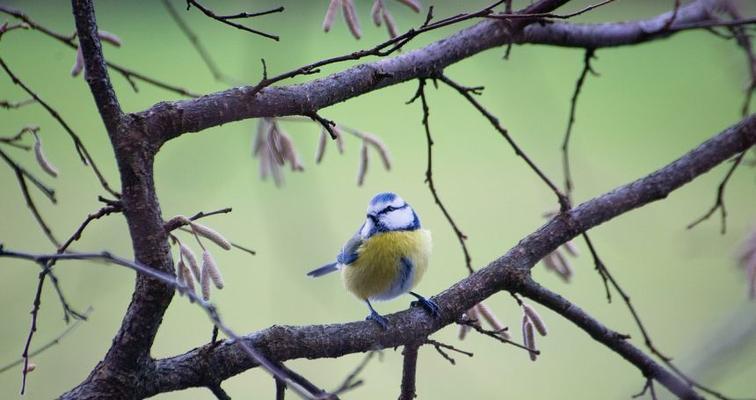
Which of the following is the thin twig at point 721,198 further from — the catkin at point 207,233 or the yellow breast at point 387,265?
the catkin at point 207,233

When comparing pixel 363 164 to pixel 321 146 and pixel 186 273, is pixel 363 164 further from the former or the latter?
pixel 186 273

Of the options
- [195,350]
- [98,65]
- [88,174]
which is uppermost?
[88,174]

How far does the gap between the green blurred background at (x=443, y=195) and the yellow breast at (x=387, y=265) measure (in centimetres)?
45

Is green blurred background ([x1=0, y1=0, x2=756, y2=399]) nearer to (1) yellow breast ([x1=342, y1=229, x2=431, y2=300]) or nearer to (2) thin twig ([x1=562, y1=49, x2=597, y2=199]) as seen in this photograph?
(1) yellow breast ([x1=342, y1=229, x2=431, y2=300])

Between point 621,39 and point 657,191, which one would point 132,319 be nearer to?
point 657,191

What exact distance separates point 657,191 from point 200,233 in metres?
0.70

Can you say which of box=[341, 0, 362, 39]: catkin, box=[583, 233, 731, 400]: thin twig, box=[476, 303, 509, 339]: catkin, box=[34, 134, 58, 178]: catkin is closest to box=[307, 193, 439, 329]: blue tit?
box=[476, 303, 509, 339]: catkin

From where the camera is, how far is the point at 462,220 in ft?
10.2

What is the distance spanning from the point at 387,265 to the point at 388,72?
458 millimetres

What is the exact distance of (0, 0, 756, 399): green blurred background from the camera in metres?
2.46

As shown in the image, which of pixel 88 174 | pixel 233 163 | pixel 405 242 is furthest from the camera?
pixel 88 174

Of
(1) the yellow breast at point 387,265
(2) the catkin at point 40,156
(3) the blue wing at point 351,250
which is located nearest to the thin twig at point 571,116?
(1) the yellow breast at point 387,265

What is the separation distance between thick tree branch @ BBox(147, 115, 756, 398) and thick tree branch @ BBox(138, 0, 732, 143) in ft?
0.77

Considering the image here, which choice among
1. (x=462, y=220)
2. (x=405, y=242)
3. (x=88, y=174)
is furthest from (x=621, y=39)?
(x=88, y=174)
